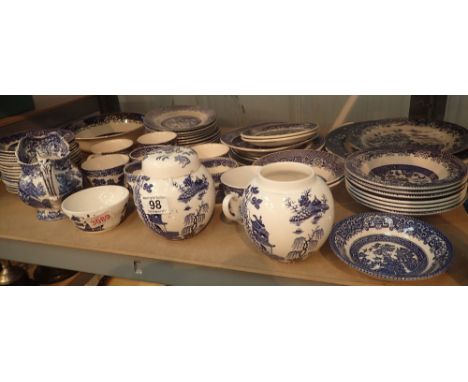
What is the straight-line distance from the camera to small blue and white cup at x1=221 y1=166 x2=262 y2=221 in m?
0.86

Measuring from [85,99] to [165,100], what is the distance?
34 cm

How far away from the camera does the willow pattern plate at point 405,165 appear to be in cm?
92

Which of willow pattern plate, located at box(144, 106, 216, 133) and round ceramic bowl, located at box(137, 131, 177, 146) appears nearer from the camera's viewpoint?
round ceramic bowl, located at box(137, 131, 177, 146)

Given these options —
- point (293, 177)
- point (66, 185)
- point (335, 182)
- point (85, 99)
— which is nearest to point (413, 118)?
point (335, 182)

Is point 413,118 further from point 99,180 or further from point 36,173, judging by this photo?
point 36,173

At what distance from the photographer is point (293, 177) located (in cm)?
79

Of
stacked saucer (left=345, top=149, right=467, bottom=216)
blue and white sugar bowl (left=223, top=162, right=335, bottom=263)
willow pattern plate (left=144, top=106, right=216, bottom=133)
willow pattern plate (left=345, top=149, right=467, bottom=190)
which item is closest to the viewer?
blue and white sugar bowl (left=223, top=162, right=335, bottom=263)

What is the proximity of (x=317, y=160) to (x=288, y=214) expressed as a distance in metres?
0.39

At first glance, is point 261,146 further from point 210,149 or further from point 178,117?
point 178,117

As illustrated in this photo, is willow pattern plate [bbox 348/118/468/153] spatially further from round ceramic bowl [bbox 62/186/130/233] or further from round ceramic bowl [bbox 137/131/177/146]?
round ceramic bowl [bbox 62/186/130/233]

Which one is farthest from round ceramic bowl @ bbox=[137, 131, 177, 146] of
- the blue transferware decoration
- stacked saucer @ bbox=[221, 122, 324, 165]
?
the blue transferware decoration

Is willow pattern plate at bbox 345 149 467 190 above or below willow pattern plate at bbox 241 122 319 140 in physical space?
below

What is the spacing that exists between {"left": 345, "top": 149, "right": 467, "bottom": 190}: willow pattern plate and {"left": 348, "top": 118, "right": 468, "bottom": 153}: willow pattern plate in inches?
2.4

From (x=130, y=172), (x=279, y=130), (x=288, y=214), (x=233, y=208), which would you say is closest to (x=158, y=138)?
(x=130, y=172)
